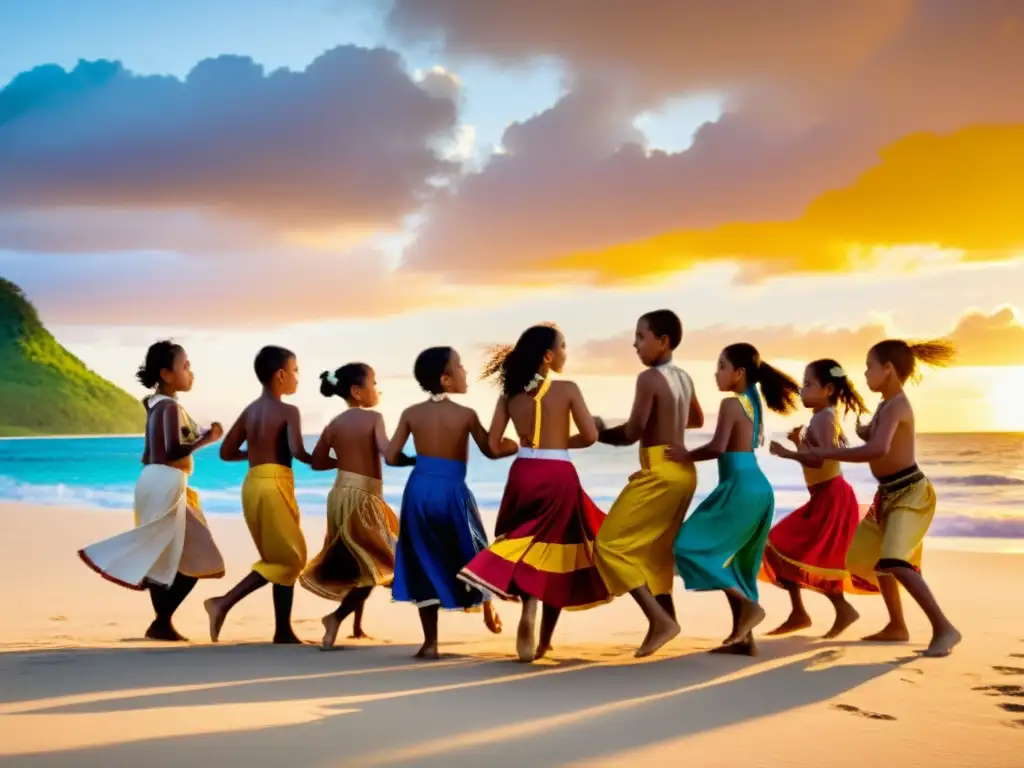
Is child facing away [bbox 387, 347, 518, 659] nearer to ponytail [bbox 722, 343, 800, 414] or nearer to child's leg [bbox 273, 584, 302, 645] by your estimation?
child's leg [bbox 273, 584, 302, 645]

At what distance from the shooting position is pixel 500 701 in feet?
19.4

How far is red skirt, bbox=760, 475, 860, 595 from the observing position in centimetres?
813

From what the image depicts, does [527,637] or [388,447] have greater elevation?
[388,447]

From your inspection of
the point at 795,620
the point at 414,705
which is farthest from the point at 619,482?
the point at 414,705

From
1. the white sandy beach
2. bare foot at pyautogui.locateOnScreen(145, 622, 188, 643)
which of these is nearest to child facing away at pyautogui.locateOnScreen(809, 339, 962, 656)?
→ the white sandy beach

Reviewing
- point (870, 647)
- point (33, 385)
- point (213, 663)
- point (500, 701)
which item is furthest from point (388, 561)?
point (33, 385)

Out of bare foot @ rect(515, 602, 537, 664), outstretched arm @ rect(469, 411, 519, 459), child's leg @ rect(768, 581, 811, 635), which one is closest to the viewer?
bare foot @ rect(515, 602, 537, 664)

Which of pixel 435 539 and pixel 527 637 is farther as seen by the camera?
pixel 435 539

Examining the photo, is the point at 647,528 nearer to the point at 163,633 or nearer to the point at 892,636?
the point at 892,636

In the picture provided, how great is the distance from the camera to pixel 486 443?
715cm

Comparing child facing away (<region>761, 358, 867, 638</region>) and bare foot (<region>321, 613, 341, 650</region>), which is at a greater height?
child facing away (<region>761, 358, 867, 638</region>)

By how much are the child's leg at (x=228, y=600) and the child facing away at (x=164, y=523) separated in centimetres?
18

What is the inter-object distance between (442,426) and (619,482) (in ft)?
86.5

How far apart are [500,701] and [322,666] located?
140cm
